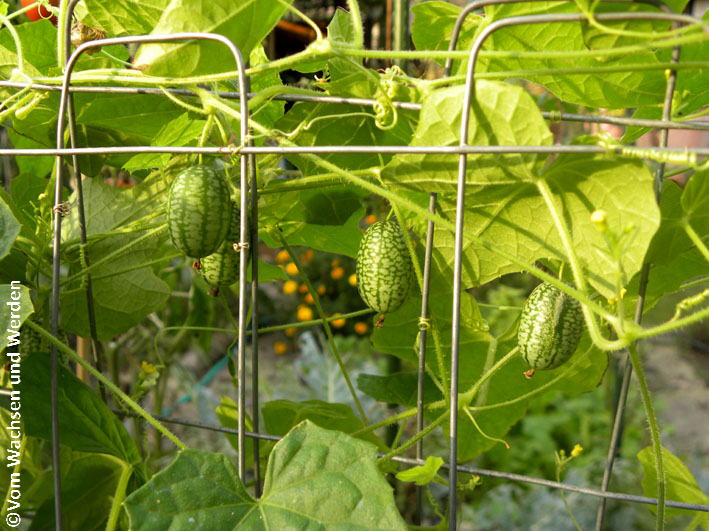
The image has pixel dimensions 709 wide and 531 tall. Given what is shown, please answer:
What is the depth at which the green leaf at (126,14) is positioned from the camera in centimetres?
74

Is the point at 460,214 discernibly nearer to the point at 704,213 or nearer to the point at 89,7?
the point at 704,213

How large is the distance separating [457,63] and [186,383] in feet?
7.62

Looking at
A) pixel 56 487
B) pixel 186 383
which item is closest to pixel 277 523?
pixel 56 487

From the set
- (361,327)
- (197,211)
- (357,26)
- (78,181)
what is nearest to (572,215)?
(357,26)

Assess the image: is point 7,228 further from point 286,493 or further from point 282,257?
point 282,257

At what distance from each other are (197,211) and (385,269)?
0.71 feet

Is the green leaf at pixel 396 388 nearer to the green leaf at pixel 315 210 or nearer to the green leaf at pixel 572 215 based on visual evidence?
the green leaf at pixel 315 210

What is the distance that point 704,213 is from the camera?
705 mm

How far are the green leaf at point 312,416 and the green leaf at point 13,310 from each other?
47 centimetres

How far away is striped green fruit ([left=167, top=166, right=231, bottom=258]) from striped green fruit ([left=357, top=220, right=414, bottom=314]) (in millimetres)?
169

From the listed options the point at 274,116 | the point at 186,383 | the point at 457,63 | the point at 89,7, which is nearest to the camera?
the point at 89,7

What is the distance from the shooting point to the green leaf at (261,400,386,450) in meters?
1.03

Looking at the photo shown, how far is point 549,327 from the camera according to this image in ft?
2.28

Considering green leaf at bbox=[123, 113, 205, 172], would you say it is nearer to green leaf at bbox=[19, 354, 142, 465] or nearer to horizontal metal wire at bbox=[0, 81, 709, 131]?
horizontal metal wire at bbox=[0, 81, 709, 131]
